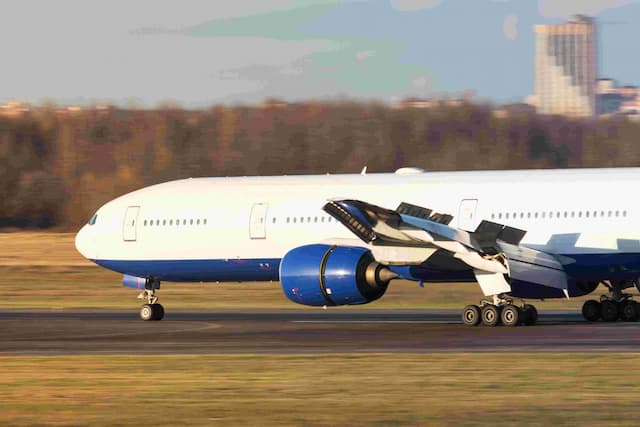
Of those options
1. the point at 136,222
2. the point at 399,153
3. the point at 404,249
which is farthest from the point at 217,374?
the point at 399,153

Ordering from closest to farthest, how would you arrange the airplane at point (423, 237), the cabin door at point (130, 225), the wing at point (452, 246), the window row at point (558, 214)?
the wing at point (452, 246) < the airplane at point (423, 237) < the window row at point (558, 214) < the cabin door at point (130, 225)

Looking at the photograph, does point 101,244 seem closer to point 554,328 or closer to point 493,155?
point 554,328

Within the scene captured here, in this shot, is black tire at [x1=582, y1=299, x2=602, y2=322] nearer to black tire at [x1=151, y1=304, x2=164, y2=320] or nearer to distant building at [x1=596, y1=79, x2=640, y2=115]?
black tire at [x1=151, y1=304, x2=164, y2=320]

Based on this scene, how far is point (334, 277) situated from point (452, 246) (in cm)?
259

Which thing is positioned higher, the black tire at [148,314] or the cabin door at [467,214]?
the cabin door at [467,214]

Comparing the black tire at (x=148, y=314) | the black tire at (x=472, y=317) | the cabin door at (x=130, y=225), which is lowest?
the black tire at (x=148, y=314)

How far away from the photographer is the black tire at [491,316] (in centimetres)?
2795

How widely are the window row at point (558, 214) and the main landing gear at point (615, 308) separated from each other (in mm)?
2542

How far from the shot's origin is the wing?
1091 inches

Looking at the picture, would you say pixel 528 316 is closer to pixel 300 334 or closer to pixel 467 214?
pixel 467 214

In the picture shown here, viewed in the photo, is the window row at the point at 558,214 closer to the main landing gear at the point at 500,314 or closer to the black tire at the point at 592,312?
the main landing gear at the point at 500,314

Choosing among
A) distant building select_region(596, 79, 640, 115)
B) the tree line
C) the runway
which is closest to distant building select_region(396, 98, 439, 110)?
the tree line

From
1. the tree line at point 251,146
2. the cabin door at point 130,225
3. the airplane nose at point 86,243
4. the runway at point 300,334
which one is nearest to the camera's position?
the runway at point 300,334

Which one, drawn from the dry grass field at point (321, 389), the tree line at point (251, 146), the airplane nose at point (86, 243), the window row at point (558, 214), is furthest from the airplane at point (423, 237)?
the tree line at point (251, 146)
